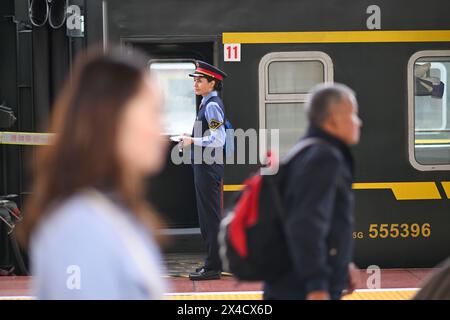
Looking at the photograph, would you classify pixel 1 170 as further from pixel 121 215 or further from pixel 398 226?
pixel 121 215

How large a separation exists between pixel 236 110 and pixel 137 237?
5102 millimetres

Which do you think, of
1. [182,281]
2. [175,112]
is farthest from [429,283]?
[175,112]

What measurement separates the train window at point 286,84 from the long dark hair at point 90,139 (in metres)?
5.01

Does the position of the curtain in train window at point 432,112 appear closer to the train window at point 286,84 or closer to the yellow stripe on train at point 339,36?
the yellow stripe on train at point 339,36

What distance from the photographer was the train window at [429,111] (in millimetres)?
6953

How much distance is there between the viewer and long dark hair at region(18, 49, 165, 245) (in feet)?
5.90

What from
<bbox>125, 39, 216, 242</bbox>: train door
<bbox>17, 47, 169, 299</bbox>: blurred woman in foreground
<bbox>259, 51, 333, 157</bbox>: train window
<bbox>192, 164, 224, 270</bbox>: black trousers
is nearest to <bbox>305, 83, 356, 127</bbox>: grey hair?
Result: <bbox>17, 47, 169, 299</bbox>: blurred woman in foreground

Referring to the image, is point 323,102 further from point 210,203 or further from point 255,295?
point 210,203

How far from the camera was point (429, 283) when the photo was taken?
2676 mm

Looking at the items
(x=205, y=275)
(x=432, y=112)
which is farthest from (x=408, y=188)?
(x=205, y=275)

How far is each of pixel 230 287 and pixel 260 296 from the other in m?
0.40

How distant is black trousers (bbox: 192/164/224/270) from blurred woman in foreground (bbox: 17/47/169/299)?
15.5 feet

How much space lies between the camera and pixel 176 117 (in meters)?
7.80
